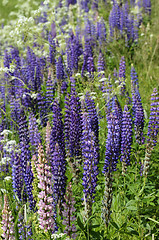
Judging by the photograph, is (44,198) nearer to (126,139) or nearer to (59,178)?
(59,178)

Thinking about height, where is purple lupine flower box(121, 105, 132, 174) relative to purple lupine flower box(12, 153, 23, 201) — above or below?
above

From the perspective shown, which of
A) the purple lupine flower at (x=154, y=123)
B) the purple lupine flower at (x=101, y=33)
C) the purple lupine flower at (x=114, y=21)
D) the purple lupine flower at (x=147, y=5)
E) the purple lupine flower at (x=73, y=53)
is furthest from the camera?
the purple lupine flower at (x=147, y=5)

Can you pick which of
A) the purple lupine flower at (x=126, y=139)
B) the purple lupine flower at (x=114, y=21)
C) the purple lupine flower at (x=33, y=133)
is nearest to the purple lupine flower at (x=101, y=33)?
the purple lupine flower at (x=114, y=21)

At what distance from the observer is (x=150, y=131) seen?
341cm

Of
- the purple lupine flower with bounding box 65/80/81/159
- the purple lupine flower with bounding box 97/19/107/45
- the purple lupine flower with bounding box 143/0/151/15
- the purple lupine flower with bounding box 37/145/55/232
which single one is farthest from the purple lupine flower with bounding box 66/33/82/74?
the purple lupine flower with bounding box 37/145/55/232

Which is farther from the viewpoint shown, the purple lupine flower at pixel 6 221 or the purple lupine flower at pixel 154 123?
the purple lupine flower at pixel 154 123

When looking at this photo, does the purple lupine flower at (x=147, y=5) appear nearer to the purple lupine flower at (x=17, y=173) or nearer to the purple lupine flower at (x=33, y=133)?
the purple lupine flower at (x=33, y=133)

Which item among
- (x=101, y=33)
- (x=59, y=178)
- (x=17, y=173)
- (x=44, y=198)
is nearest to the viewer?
(x=44, y=198)

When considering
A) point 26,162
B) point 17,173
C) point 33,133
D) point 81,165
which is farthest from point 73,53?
point 17,173

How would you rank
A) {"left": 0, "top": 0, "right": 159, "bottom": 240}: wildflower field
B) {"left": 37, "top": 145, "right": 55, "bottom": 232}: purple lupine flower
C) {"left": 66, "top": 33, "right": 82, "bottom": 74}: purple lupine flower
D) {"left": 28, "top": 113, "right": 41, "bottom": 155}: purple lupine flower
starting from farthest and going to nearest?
{"left": 66, "top": 33, "right": 82, "bottom": 74}: purple lupine flower → {"left": 28, "top": 113, "right": 41, "bottom": 155}: purple lupine flower → {"left": 0, "top": 0, "right": 159, "bottom": 240}: wildflower field → {"left": 37, "top": 145, "right": 55, "bottom": 232}: purple lupine flower

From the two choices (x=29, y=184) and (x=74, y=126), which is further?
(x=74, y=126)

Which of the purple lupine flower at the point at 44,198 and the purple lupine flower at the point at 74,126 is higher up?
the purple lupine flower at the point at 74,126

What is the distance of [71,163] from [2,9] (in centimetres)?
1650

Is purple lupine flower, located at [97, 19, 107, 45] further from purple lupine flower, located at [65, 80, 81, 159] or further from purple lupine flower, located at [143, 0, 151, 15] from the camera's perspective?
purple lupine flower, located at [65, 80, 81, 159]
